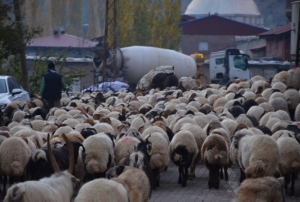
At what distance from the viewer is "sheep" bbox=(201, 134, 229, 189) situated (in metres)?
13.1

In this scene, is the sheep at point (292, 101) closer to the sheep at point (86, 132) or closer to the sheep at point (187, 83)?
the sheep at point (86, 132)

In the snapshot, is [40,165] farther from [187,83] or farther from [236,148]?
[187,83]

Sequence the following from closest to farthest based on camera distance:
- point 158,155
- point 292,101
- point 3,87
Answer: point 158,155, point 3,87, point 292,101

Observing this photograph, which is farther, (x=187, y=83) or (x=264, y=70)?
(x=264, y=70)

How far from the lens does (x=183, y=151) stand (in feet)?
43.8

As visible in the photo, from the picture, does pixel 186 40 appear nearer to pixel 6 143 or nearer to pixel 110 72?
pixel 110 72

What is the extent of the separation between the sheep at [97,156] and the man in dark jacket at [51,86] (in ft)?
25.6

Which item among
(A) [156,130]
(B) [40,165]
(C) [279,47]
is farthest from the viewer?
(C) [279,47]

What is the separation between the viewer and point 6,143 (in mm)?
12047

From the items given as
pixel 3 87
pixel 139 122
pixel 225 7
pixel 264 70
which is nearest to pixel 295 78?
pixel 139 122

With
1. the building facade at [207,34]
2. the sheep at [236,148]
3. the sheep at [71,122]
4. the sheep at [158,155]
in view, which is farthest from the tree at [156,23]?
the sheep at [158,155]

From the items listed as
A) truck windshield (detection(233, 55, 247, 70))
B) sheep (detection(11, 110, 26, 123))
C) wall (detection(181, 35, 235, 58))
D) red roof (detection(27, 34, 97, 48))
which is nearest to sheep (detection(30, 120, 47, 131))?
sheep (detection(11, 110, 26, 123))

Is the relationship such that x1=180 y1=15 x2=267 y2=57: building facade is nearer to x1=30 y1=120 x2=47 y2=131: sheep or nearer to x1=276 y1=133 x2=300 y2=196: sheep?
x1=30 y1=120 x2=47 y2=131: sheep

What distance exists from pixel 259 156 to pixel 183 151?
2.04 meters
